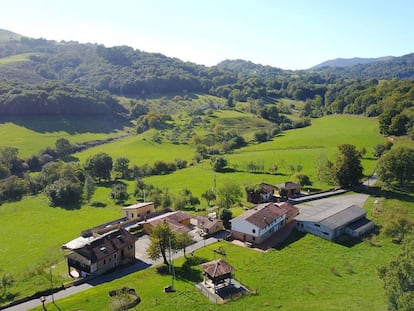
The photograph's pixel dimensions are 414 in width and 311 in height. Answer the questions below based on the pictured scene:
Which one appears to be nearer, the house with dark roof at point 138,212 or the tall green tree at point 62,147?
the house with dark roof at point 138,212

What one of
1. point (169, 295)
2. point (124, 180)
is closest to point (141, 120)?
point (124, 180)

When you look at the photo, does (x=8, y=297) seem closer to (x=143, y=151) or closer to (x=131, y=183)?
(x=131, y=183)

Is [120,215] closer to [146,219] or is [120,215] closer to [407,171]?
[146,219]

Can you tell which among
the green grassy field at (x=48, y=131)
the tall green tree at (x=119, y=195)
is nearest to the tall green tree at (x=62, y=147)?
the green grassy field at (x=48, y=131)

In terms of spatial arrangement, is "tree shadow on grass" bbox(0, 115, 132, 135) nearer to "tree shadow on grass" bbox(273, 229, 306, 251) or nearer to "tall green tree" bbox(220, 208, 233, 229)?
→ "tall green tree" bbox(220, 208, 233, 229)

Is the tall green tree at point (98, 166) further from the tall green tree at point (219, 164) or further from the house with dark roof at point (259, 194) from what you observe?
the house with dark roof at point (259, 194)

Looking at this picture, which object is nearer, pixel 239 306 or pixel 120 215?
pixel 239 306

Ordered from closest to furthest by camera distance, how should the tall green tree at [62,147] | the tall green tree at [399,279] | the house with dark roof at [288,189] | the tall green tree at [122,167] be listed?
the tall green tree at [399,279] → the house with dark roof at [288,189] → the tall green tree at [122,167] → the tall green tree at [62,147]
